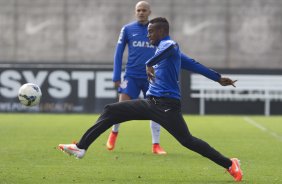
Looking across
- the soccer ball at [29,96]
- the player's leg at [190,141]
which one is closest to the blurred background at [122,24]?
the soccer ball at [29,96]

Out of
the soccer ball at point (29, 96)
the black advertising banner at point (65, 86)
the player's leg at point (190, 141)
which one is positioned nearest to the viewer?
the player's leg at point (190, 141)

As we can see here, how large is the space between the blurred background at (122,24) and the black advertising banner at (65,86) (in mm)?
9330

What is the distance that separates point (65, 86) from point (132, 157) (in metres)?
12.4

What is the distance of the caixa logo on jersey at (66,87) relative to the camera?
24.0m

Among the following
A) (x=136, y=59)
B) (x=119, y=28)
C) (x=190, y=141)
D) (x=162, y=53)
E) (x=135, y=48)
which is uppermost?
(x=162, y=53)

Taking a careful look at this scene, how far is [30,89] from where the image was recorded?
38.4 ft

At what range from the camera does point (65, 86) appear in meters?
24.0

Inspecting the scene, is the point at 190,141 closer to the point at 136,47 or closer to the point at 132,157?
the point at 132,157

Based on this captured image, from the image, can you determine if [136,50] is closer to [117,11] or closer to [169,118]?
[169,118]

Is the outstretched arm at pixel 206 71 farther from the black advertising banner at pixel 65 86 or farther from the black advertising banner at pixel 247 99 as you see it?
the black advertising banner at pixel 247 99

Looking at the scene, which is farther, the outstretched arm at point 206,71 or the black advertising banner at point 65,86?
the black advertising banner at point 65,86

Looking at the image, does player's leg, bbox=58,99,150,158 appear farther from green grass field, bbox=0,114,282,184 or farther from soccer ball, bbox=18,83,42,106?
soccer ball, bbox=18,83,42,106

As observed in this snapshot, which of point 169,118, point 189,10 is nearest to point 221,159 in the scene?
point 169,118

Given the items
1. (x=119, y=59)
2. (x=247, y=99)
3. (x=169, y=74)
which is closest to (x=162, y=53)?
(x=169, y=74)
